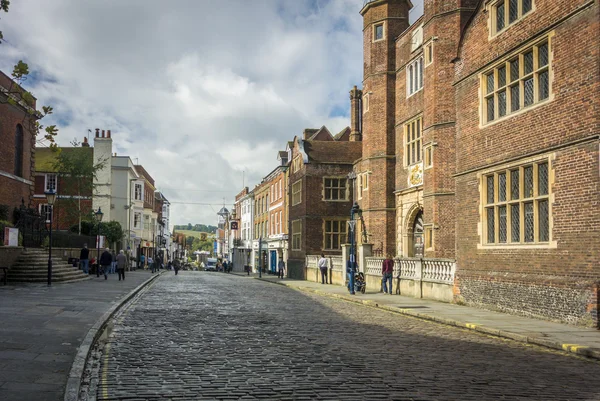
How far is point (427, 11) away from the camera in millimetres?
27078

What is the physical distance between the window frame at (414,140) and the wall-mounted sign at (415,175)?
0.24 meters

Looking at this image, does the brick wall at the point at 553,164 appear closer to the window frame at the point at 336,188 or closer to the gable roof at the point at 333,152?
the window frame at the point at 336,188

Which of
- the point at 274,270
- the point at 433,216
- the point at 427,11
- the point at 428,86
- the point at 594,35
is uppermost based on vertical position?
the point at 427,11

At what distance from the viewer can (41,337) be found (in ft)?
37.1

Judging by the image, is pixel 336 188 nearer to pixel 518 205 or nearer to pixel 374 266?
pixel 374 266

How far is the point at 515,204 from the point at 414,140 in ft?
41.7

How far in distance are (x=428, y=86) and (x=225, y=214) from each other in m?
99.8

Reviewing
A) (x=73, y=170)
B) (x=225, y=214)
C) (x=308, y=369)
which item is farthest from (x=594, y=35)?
(x=225, y=214)

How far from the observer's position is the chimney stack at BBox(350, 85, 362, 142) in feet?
151

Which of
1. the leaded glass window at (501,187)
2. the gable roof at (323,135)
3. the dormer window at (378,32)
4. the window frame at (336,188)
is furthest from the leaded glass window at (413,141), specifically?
the gable roof at (323,135)

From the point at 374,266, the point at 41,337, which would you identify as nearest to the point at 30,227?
the point at 374,266

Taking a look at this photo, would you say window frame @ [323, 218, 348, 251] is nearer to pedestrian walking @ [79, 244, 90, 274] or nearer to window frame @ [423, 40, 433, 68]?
pedestrian walking @ [79, 244, 90, 274]

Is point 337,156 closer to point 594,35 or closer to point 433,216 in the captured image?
point 433,216

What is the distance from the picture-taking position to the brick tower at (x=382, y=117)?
108 feet
